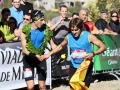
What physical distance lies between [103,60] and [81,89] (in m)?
5.01

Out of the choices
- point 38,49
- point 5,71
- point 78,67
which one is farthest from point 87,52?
point 5,71

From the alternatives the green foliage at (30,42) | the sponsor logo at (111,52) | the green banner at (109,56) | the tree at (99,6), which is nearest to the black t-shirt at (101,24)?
the green banner at (109,56)

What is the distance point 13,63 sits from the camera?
11031 millimetres

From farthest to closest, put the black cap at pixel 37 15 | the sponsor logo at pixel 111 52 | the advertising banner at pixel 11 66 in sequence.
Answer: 1. the sponsor logo at pixel 111 52
2. the advertising banner at pixel 11 66
3. the black cap at pixel 37 15

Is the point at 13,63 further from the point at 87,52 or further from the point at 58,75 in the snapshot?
the point at 87,52

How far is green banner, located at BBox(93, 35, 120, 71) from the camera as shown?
13391 mm

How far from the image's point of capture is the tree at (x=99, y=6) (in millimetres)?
29078

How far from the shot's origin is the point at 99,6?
3312cm

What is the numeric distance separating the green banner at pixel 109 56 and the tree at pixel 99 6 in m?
15.0

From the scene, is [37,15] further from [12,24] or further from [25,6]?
[25,6]

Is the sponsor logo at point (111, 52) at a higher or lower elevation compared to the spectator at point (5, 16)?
lower

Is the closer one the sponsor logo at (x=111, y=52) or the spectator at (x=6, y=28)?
the spectator at (x=6, y=28)

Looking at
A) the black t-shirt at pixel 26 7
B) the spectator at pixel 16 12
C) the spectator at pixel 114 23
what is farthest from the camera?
the spectator at pixel 114 23

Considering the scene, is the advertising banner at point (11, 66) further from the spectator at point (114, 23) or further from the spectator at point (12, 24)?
the spectator at point (114, 23)
